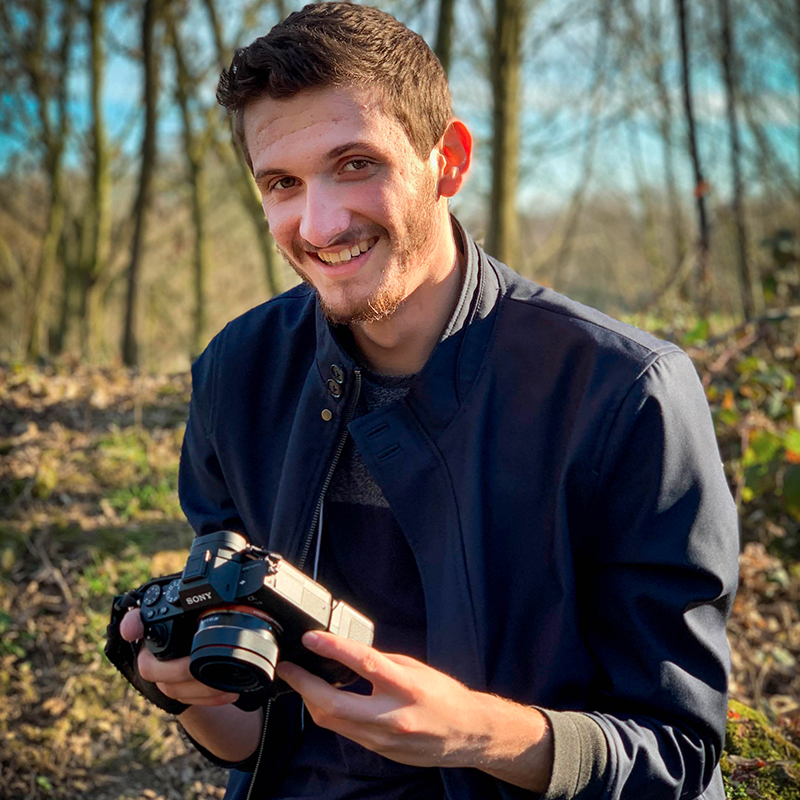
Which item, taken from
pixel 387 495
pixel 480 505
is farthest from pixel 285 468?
pixel 480 505

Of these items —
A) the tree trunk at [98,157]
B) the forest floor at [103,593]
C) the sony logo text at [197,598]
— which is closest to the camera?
the sony logo text at [197,598]

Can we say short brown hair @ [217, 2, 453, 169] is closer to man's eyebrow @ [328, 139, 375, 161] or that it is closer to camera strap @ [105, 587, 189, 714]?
man's eyebrow @ [328, 139, 375, 161]

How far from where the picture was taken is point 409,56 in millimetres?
1958

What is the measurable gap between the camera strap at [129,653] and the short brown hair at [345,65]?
3.73 ft

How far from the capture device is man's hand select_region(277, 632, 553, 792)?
4.58ft

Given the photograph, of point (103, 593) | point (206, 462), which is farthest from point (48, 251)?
point (206, 462)

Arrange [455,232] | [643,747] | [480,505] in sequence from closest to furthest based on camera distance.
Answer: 1. [643,747]
2. [480,505]
3. [455,232]

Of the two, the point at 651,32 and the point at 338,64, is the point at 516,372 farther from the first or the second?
the point at 651,32

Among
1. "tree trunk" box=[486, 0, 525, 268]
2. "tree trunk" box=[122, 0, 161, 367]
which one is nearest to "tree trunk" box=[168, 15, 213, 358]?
"tree trunk" box=[122, 0, 161, 367]

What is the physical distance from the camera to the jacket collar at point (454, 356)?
1.84 m

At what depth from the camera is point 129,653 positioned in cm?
199

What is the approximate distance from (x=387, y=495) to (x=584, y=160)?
13835mm

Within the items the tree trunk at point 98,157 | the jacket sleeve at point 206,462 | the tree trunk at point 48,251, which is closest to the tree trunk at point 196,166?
the tree trunk at point 98,157

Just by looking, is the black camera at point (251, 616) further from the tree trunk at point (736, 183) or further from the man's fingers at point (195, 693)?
the tree trunk at point (736, 183)
